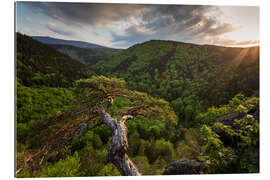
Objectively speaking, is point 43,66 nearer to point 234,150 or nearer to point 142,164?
point 142,164

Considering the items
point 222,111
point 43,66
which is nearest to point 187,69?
point 222,111

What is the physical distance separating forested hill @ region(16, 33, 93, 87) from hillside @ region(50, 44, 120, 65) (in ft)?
0.39

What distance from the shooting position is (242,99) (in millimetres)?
2283

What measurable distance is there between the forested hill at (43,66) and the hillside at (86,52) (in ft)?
0.39

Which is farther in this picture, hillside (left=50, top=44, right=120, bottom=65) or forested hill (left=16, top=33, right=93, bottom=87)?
hillside (left=50, top=44, right=120, bottom=65)

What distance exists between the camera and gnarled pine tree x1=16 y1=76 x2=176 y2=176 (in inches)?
71.0

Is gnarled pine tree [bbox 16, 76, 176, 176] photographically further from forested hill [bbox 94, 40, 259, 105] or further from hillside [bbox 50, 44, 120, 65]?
hillside [bbox 50, 44, 120, 65]

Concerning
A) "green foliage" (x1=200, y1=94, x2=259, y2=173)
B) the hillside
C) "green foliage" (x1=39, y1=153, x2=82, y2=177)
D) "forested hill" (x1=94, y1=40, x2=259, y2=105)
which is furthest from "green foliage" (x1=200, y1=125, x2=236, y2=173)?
the hillside

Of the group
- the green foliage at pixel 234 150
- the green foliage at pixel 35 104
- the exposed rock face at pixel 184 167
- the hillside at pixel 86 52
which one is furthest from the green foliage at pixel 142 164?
the hillside at pixel 86 52

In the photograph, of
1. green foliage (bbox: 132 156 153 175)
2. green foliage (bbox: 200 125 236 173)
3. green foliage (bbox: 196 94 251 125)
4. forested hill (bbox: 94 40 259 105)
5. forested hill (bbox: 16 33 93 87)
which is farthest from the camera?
forested hill (bbox: 94 40 259 105)

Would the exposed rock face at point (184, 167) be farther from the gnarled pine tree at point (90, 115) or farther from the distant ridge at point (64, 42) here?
the distant ridge at point (64, 42)

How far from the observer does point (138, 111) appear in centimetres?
225

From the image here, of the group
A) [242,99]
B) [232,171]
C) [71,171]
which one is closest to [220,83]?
[242,99]

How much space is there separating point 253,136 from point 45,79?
3955mm
